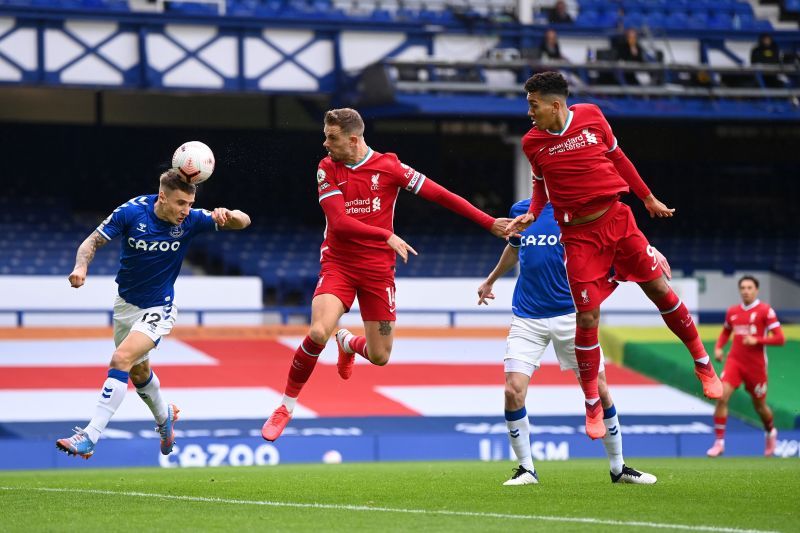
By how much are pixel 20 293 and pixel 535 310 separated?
16.9 m

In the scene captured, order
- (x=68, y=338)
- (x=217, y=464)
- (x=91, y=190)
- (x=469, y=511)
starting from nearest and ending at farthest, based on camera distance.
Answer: (x=469, y=511)
(x=217, y=464)
(x=68, y=338)
(x=91, y=190)

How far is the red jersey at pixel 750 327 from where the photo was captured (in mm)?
18203

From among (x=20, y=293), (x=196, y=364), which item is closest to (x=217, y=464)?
(x=196, y=364)

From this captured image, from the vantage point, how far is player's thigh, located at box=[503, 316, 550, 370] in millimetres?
11031

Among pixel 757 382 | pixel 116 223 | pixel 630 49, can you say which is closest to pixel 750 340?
pixel 757 382

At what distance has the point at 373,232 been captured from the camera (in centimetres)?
1083

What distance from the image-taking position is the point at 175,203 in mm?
10906

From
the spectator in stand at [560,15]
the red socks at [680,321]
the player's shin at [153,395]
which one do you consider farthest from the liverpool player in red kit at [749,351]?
the spectator in stand at [560,15]

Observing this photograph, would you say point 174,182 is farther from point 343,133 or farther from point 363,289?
point 363,289

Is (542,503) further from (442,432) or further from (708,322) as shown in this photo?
(708,322)

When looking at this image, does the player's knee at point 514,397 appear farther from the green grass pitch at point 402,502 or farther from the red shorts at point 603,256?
the red shorts at point 603,256

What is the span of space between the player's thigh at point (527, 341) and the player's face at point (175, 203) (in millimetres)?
2697

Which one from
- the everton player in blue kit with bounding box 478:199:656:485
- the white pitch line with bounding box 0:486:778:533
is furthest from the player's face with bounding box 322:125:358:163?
the white pitch line with bounding box 0:486:778:533

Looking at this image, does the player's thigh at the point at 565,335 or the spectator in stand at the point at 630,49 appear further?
the spectator in stand at the point at 630,49
